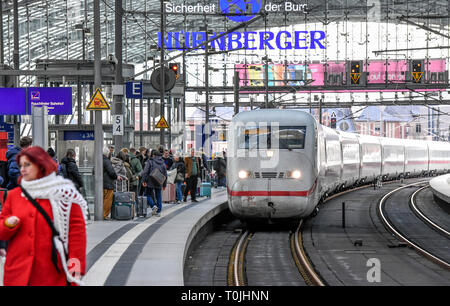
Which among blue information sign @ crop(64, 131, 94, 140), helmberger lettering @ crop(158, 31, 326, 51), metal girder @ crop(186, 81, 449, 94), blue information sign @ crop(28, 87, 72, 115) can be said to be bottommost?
blue information sign @ crop(64, 131, 94, 140)

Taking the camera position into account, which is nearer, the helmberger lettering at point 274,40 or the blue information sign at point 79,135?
the blue information sign at point 79,135

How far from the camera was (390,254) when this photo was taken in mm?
16203

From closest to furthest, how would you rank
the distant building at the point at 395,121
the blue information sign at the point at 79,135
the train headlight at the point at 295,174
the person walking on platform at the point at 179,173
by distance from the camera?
1. the train headlight at the point at 295,174
2. the person walking on platform at the point at 179,173
3. the blue information sign at the point at 79,135
4. the distant building at the point at 395,121

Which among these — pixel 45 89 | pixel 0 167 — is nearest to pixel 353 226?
pixel 0 167

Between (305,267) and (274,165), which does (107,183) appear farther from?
(305,267)

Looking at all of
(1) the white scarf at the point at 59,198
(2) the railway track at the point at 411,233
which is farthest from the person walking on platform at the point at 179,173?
(1) the white scarf at the point at 59,198

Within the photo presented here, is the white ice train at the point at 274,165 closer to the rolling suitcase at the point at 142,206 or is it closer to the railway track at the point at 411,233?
the rolling suitcase at the point at 142,206

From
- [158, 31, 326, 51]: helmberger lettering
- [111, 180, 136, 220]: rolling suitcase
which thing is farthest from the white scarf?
[158, 31, 326, 51]: helmberger lettering

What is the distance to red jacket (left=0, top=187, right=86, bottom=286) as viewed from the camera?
564 centimetres

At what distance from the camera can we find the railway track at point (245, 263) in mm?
12844

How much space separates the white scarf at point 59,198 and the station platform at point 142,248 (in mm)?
3810

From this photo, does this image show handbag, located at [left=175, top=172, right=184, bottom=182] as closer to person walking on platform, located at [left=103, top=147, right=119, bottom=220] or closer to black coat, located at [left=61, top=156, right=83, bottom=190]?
person walking on platform, located at [left=103, top=147, right=119, bottom=220]
